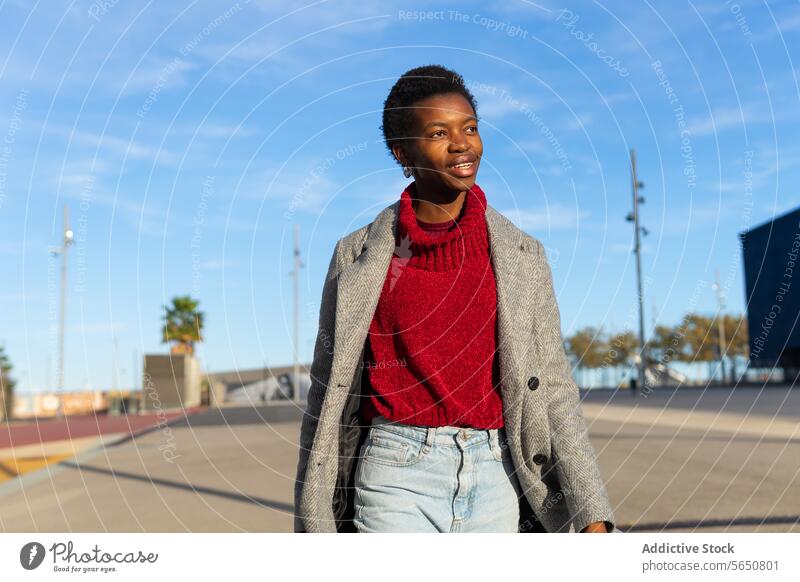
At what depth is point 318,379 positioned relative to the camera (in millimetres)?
3188

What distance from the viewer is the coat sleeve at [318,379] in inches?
123

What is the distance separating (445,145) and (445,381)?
785mm

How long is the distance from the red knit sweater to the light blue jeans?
0.05m

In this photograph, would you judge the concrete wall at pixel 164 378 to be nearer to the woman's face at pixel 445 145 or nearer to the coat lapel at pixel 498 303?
the coat lapel at pixel 498 303

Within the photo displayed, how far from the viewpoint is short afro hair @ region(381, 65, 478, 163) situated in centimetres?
326

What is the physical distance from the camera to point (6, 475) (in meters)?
14.3

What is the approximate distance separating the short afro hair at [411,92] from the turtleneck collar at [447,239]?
1.04ft

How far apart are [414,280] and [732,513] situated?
608cm

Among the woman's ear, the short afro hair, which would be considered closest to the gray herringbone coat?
the woman's ear

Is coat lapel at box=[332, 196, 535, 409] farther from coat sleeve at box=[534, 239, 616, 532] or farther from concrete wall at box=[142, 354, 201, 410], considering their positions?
concrete wall at box=[142, 354, 201, 410]

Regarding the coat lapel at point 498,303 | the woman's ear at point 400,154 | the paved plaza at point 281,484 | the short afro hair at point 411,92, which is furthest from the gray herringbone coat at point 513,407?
the paved plaza at point 281,484
